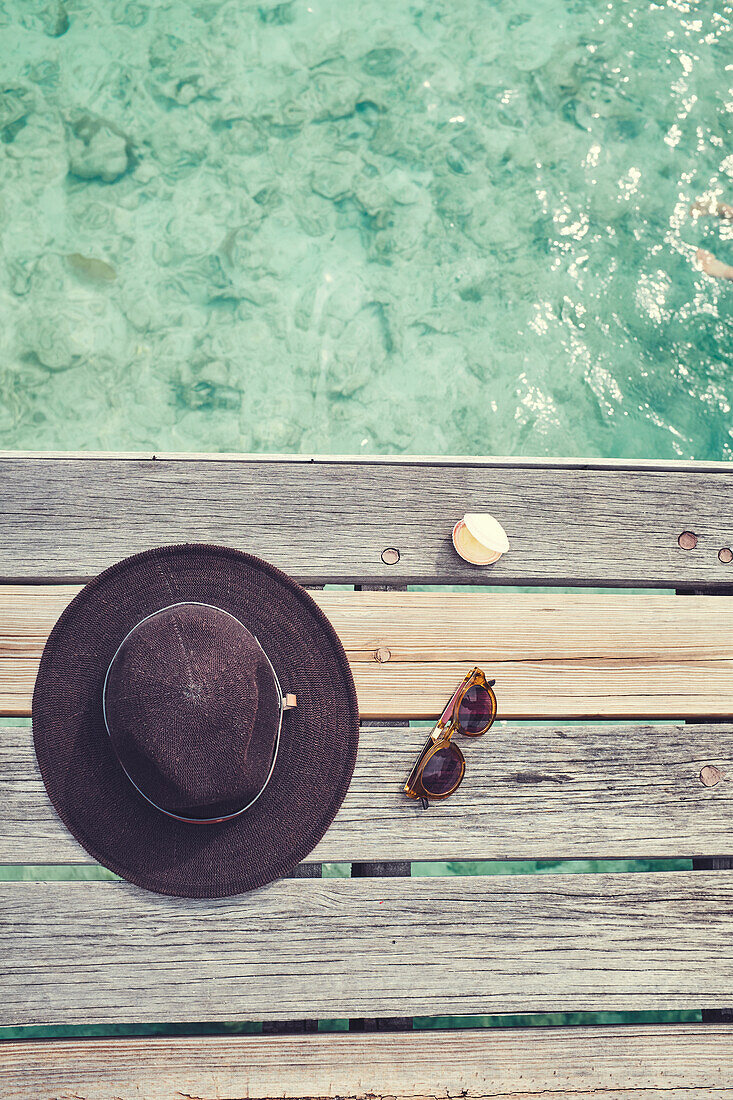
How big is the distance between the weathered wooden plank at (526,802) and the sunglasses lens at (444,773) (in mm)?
68

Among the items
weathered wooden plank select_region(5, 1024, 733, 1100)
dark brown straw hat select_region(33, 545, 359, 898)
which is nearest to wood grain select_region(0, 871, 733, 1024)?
weathered wooden plank select_region(5, 1024, 733, 1100)

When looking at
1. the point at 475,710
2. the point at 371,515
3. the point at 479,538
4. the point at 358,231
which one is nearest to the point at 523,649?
the point at 475,710

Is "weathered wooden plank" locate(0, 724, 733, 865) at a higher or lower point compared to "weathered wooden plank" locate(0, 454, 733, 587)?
lower

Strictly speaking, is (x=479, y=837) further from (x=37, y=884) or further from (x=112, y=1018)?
(x=37, y=884)

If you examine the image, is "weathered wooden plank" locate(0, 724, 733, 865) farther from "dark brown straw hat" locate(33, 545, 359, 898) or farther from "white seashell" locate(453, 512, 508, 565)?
"white seashell" locate(453, 512, 508, 565)

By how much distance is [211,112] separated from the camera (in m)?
3.00

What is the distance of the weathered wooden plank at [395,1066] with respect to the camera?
65.9 inches

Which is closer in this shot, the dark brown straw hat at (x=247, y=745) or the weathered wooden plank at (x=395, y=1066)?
the dark brown straw hat at (x=247, y=745)

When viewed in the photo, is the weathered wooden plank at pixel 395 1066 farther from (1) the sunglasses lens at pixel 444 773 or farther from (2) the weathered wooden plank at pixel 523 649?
(2) the weathered wooden plank at pixel 523 649

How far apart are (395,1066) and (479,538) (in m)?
1.36

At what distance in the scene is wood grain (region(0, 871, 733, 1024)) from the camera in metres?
1.70

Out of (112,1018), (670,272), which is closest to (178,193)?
(670,272)

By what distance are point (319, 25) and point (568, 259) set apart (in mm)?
1546

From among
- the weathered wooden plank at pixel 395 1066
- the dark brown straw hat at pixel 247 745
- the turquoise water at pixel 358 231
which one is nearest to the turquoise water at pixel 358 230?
the turquoise water at pixel 358 231
